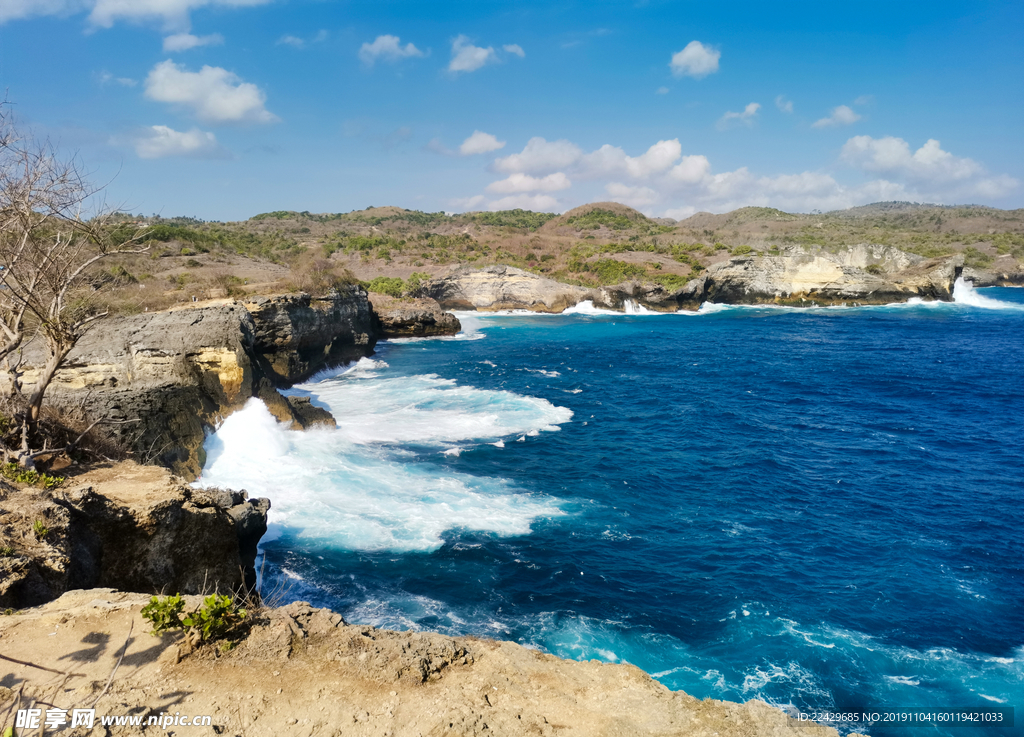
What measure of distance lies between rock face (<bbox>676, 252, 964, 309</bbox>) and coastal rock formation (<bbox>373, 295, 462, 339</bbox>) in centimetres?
3367

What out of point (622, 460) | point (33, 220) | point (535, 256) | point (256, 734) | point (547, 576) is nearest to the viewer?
point (256, 734)

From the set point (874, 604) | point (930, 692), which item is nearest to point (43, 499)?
point (930, 692)

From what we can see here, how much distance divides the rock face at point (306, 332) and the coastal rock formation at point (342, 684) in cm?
2090

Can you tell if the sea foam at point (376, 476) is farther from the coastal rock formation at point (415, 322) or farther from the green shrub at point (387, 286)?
the green shrub at point (387, 286)

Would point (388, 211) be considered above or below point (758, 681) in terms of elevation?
above

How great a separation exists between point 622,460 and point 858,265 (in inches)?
2630

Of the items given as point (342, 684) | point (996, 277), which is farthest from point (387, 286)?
point (996, 277)

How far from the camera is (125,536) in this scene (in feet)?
31.0

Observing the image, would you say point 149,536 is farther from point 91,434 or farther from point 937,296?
point 937,296

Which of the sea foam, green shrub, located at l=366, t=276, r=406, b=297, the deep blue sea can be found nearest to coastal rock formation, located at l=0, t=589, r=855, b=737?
the deep blue sea

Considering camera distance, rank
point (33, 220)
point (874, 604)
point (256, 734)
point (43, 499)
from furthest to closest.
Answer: point (874, 604)
point (33, 220)
point (43, 499)
point (256, 734)

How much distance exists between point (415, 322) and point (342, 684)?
4674 cm

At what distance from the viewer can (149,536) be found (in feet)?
31.9

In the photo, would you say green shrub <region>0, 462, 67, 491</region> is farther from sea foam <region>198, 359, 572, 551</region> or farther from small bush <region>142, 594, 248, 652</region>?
sea foam <region>198, 359, 572, 551</region>
